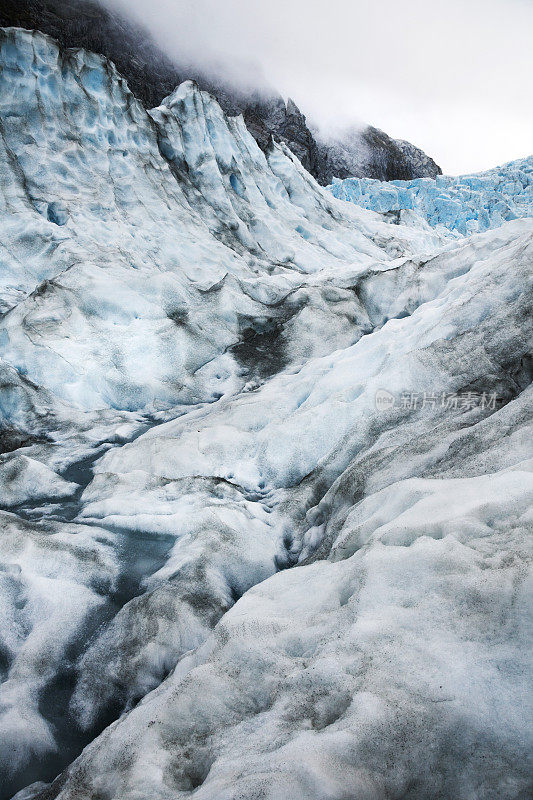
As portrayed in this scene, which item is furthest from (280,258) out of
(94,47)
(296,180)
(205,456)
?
(94,47)

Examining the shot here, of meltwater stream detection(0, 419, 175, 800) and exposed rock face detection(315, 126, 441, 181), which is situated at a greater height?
exposed rock face detection(315, 126, 441, 181)

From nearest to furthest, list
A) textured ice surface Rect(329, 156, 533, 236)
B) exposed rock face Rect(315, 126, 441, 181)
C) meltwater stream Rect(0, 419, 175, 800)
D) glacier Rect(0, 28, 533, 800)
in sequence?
glacier Rect(0, 28, 533, 800)
meltwater stream Rect(0, 419, 175, 800)
textured ice surface Rect(329, 156, 533, 236)
exposed rock face Rect(315, 126, 441, 181)

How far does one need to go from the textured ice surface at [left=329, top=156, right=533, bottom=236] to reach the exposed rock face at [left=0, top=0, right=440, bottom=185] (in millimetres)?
11290

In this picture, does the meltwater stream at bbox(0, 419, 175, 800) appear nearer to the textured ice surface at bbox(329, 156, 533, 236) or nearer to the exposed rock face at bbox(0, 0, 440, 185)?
the exposed rock face at bbox(0, 0, 440, 185)

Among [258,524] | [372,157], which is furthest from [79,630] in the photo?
[372,157]

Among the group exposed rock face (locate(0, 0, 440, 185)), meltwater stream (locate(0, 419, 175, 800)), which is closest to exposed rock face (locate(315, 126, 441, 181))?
exposed rock face (locate(0, 0, 440, 185))

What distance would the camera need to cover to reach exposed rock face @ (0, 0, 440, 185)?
39000 millimetres

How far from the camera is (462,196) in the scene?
147 ft

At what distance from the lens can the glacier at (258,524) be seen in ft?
7.39

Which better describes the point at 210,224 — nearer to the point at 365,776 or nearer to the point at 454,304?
the point at 454,304

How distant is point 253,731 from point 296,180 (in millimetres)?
23017

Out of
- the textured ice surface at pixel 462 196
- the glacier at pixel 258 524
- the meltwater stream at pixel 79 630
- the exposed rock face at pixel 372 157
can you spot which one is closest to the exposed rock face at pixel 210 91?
the exposed rock face at pixel 372 157

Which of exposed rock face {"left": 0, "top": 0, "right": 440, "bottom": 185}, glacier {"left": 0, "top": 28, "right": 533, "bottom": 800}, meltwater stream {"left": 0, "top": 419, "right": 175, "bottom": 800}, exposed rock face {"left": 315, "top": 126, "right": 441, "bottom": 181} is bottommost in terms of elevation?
meltwater stream {"left": 0, "top": 419, "right": 175, "bottom": 800}

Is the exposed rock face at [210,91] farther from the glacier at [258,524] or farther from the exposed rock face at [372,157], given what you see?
the glacier at [258,524]
